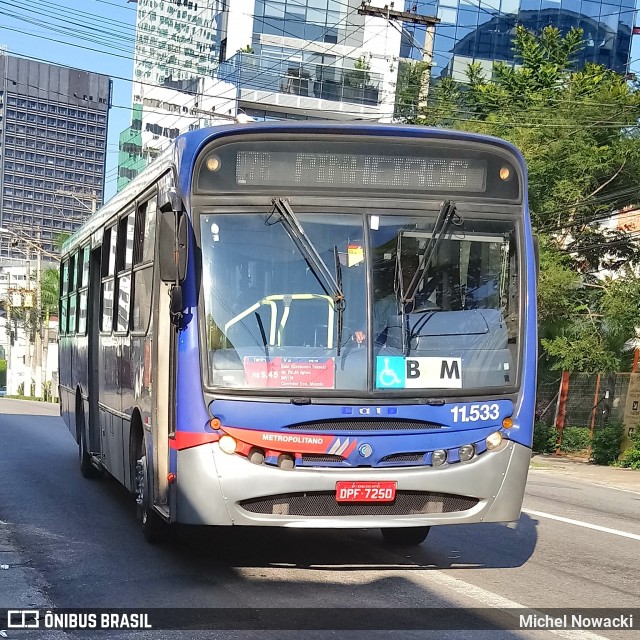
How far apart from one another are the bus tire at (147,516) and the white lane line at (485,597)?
2385mm

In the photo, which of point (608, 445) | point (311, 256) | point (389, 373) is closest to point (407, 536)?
point (389, 373)

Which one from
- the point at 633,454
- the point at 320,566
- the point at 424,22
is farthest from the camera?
the point at 424,22

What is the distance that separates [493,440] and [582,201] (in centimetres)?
1864

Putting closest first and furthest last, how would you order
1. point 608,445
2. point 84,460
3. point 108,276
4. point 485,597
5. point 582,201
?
point 485,597
point 108,276
point 84,460
point 608,445
point 582,201

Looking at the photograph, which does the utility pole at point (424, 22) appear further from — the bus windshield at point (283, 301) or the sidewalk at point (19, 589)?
the sidewalk at point (19, 589)

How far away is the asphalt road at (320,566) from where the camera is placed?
25.2ft

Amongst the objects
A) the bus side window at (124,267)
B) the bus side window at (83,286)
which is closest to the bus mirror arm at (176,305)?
the bus side window at (124,267)

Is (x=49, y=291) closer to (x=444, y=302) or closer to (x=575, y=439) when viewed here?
(x=575, y=439)

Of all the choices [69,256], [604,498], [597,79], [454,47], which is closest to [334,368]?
[604,498]

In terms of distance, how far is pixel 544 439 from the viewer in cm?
2800

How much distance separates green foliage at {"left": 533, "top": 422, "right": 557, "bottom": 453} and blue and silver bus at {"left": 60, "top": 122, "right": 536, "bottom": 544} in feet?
64.6

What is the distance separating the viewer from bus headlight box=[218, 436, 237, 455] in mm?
8047

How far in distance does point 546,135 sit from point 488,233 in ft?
59.0

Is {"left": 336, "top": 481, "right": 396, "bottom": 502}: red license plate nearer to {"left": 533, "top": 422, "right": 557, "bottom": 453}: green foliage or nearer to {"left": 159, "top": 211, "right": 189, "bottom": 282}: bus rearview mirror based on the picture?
{"left": 159, "top": 211, "right": 189, "bottom": 282}: bus rearview mirror
